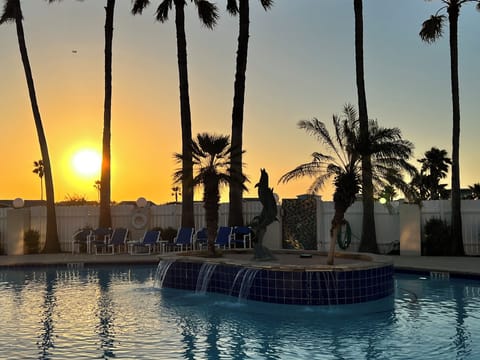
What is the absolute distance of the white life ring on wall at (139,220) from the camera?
64.0 ft

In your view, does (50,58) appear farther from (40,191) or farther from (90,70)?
(40,191)

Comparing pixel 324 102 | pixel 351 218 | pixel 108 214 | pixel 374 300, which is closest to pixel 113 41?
pixel 108 214

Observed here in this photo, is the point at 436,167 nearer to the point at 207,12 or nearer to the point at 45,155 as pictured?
the point at 207,12

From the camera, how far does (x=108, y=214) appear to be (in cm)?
1920

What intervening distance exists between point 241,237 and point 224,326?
10067mm

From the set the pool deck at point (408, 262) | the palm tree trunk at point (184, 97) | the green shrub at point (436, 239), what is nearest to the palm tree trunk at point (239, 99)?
the palm tree trunk at point (184, 97)

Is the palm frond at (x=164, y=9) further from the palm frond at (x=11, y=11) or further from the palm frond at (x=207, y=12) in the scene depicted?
the palm frond at (x=11, y=11)

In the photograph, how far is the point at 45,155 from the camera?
19.1 metres

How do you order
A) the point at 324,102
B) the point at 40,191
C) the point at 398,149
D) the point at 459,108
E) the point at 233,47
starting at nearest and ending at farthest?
the point at 398,149 → the point at 459,108 → the point at 324,102 → the point at 233,47 → the point at 40,191

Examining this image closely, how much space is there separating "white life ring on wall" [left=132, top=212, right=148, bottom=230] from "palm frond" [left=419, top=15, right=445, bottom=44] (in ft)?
38.2

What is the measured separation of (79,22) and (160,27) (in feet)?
10.6

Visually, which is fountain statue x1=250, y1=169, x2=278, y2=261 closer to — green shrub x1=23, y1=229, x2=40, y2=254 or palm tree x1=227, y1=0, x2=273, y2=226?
palm tree x1=227, y1=0, x2=273, y2=226

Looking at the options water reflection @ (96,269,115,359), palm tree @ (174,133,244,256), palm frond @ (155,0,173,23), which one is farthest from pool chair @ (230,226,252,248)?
palm frond @ (155,0,173,23)

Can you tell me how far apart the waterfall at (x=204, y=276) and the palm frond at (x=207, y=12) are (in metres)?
11.7
